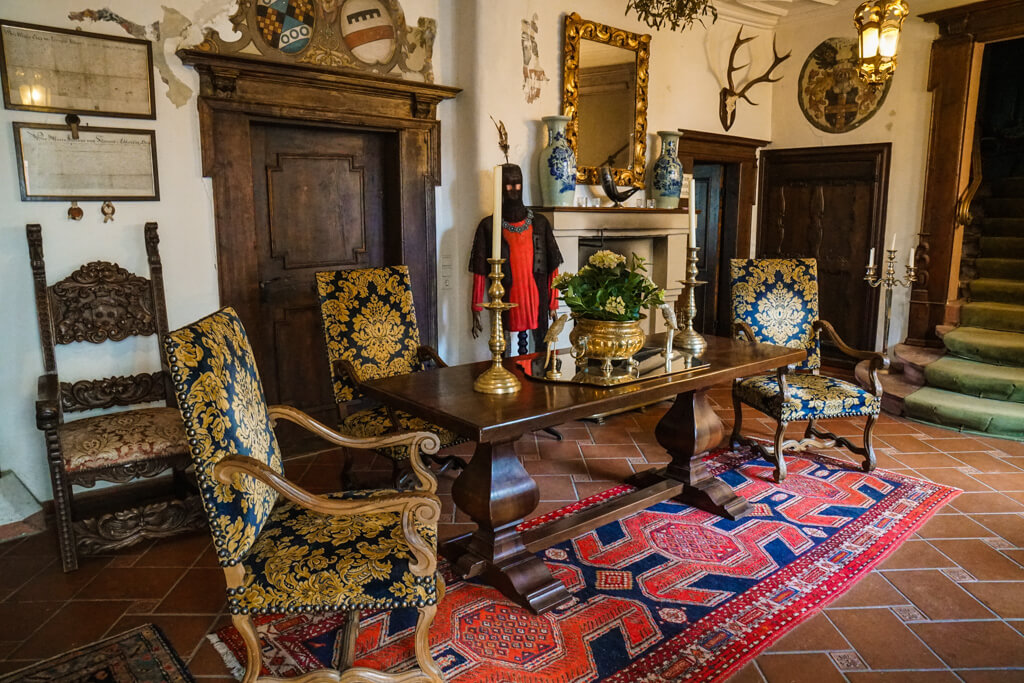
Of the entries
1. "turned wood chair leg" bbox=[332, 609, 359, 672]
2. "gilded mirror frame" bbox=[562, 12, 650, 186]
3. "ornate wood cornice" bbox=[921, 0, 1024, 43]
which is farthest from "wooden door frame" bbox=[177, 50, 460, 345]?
"ornate wood cornice" bbox=[921, 0, 1024, 43]

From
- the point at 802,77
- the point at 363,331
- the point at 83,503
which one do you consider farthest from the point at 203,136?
the point at 802,77

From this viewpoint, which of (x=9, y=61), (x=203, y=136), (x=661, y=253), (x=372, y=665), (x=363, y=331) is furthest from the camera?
(x=661, y=253)

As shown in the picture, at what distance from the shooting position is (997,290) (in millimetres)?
5605

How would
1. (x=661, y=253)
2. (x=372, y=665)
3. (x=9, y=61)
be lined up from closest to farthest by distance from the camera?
(x=372, y=665)
(x=9, y=61)
(x=661, y=253)

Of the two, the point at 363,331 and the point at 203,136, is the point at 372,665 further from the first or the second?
the point at 203,136

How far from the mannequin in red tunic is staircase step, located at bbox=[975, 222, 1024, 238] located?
4521 mm

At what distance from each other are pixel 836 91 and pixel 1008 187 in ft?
7.13

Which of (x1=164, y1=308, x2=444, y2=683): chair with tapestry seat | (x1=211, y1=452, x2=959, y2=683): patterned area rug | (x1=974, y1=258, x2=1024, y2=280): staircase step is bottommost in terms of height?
(x1=211, y1=452, x2=959, y2=683): patterned area rug

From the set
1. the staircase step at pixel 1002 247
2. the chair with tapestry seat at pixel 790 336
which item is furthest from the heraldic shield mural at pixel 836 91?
the chair with tapestry seat at pixel 790 336

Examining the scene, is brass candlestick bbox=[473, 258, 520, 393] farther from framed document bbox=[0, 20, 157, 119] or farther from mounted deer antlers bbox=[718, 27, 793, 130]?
mounted deer antlers bbox=[718, 27, 793, 130]

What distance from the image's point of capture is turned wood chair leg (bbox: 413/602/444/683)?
185 centimetres

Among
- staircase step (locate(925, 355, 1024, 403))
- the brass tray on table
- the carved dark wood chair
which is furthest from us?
staircase step (locate(925, 355, 1024, 403))

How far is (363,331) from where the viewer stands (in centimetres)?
328

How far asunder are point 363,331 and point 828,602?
2247mm
